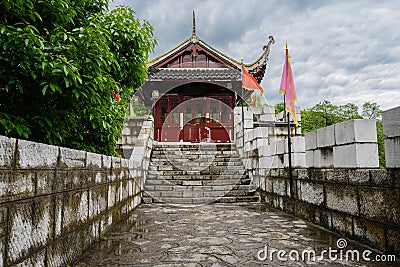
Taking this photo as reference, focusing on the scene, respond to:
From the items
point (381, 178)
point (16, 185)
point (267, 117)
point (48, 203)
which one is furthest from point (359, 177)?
point (267, 117)

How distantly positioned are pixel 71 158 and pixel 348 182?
2.98m

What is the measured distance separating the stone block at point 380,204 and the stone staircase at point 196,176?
388 centimetres

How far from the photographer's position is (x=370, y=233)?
2918mm

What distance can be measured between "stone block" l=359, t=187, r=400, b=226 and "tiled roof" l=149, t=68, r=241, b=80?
1048 centimetres

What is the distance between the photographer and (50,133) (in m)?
3.29

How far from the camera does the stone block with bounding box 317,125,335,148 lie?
3668 millimetres

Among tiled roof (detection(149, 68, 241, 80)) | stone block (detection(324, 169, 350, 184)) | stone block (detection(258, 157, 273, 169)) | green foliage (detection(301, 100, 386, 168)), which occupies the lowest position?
stone block (detection(324, 169, 350, 184))

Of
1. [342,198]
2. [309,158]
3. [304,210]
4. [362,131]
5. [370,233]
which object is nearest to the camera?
[370,233]

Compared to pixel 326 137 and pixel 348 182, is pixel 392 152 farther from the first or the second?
pixel 326 137

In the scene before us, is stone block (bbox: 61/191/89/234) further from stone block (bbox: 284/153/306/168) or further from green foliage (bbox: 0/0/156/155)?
stone block (bbox: 284/153/306/168)

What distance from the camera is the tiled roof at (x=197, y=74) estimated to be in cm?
1301

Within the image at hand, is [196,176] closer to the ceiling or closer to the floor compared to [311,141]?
closer to the floor

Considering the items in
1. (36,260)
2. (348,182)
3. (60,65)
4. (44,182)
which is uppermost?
(60,65)

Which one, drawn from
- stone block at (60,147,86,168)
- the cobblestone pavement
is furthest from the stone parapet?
stone block at (60,147,86,168)
